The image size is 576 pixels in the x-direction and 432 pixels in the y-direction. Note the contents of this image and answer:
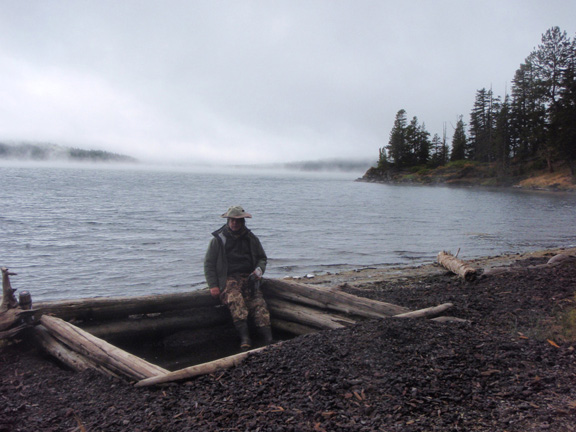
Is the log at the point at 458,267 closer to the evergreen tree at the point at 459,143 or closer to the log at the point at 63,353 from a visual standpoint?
the log at the point at 63,353

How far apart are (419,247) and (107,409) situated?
1877cm

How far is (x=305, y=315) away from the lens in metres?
8.05

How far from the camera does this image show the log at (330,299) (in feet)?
25.0

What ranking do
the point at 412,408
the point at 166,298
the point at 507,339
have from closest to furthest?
1. the point at 412,408
2. the point at 507,339
3. the point at 166,298

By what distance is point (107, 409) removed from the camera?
4.85m

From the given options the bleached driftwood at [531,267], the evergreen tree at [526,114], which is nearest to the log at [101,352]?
the bleached driftwood at [531,267]

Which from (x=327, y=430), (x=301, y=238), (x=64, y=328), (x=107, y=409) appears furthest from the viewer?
(x=301, y=238)

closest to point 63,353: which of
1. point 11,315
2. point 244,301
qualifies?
point 11,315

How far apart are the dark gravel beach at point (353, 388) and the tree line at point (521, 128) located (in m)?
62.4

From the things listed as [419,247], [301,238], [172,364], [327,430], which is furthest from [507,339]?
[301,238]

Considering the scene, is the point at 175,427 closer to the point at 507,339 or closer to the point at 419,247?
the point at 507,339

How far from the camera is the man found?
795cm

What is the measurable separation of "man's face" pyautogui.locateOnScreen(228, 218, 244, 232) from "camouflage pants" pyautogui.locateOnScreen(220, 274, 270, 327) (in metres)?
0.85

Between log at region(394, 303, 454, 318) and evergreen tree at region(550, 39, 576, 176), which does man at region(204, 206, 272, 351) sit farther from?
evergreen tree at region(550, 39, 576, 176)
